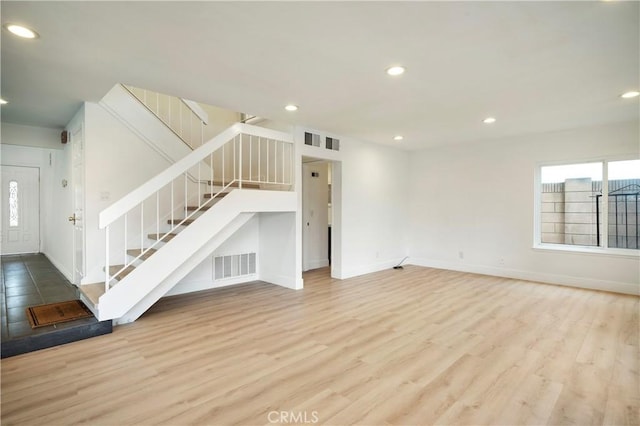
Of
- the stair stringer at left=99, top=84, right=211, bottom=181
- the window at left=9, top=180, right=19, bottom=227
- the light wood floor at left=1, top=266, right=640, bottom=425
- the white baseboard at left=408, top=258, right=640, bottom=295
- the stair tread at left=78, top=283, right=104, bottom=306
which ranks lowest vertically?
the light wood floor at left=1, top=266, right=640, bottom=425

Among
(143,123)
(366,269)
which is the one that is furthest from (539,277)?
(143,123)

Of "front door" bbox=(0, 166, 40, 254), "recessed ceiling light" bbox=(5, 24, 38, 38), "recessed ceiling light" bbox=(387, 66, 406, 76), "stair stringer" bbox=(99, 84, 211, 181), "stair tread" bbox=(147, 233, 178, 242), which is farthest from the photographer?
"front door" bbox=(0, 166, 40, 254)

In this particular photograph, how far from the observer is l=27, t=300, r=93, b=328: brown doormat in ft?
10.3

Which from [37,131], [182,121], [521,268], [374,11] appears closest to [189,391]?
[374,11]

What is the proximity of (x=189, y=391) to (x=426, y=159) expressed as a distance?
20.8 ft

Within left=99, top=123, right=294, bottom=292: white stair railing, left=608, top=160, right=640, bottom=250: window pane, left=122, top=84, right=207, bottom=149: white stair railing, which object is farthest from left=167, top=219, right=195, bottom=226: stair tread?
left=608, top=160, right=640, bottom=250: window pane

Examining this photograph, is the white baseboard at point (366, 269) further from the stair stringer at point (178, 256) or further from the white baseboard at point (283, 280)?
the stair stringer at point (178, 256)

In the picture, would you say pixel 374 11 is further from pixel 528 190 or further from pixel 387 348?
pixel 528 190

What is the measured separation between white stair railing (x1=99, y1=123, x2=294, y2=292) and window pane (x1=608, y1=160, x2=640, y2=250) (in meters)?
5.17

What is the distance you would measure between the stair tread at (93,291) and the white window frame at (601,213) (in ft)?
21.6

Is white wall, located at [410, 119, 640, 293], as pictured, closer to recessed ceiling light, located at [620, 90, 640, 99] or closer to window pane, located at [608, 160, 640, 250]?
window pane, located at [608, 160, 640, 250]

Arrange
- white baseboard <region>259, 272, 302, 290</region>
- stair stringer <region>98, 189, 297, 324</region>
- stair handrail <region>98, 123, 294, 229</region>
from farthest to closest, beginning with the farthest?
white baseboard <region>259, 272, 302, 290</region> → stair stringer <region>98, 189, 297, 324</region> → stair handrail <region>98, 123, 294, 229</region>

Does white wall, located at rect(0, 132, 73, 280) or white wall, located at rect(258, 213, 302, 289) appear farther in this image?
white wall, located at rect(258, 213, 302, 289)

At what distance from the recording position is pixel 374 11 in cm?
207
